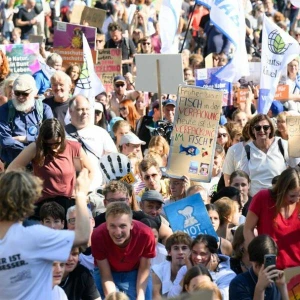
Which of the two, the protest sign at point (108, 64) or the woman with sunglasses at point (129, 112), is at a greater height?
the protest sign at point (108, 64)

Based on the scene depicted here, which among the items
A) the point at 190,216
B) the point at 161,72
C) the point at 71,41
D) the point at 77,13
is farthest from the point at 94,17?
the point at 190,216

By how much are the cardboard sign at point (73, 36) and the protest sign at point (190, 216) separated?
7.53 meters

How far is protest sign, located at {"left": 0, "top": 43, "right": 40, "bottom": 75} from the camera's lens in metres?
16.8

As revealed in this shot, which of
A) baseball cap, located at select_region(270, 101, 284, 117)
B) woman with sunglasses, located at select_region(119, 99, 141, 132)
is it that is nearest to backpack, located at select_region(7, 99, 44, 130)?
woman with sunglasses, located at select_region(119, 99, 141, 132)

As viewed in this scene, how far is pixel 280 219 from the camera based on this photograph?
922 cm

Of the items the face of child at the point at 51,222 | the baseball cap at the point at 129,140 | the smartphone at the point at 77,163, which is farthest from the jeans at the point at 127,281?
the baseball cap at the point at 129,140

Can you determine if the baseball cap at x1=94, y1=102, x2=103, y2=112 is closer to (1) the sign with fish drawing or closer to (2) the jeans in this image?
(1) the sign with fish drawing

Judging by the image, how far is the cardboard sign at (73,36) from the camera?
57.9 ft

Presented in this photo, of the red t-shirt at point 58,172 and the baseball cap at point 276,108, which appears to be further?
the baseball cap at point 276,108

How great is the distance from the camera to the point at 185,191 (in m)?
11.8

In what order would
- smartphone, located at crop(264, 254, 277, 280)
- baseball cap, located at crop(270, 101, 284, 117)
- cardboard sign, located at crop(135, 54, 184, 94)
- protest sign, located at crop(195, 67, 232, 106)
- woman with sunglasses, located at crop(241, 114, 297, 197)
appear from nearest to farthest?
smartphone, located at crop(264, 254, 277, 280) → woman with sunglasses, located at crop(241, 114, 297, 197) → cardboard sign, located at crop(135, 54, 184, 94) → baseball cap, located at crop(270, 101, 284, 117) → protest sign, located at crop(195, 67, 232, 106)

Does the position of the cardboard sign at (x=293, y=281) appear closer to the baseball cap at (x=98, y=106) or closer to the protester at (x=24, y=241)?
the protester at (x=24, y=241)

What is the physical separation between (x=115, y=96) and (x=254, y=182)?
17.0 feet

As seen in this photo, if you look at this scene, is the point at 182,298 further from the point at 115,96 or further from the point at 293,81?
the point at 293,81
